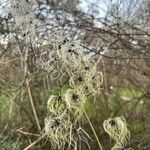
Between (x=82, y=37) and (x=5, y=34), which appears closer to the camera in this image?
(x=5, y=34)

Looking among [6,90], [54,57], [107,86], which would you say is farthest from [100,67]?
[54,57]

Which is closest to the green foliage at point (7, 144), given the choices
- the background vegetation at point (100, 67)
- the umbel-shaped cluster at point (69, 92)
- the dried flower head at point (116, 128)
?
the background vegetation at point (100, 67)

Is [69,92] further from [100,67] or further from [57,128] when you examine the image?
[100,67]

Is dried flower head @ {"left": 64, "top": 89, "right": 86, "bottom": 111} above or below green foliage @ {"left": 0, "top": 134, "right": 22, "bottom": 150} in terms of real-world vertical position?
above

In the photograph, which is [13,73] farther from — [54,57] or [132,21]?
[54,57]

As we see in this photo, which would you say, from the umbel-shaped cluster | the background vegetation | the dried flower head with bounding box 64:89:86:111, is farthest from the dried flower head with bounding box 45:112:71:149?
the background vegetation

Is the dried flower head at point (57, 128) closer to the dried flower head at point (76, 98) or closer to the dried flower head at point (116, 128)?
the dried flower head at point (76, 98)

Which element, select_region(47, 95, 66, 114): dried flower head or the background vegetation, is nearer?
select_region(47, 95, 66, 114): dried flower head

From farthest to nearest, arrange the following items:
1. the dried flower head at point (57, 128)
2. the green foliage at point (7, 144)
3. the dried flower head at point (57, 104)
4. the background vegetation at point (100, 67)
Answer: the background vegetation at point (100, 67), the green foliage at point (7, 144), the dried flower head at point (57, 104), the dried flower head at point (57, 128)

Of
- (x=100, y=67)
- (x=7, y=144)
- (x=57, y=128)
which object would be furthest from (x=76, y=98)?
(x=100, y=67)

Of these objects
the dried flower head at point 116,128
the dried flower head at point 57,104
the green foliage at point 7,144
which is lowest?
the green foliage at point 7,144

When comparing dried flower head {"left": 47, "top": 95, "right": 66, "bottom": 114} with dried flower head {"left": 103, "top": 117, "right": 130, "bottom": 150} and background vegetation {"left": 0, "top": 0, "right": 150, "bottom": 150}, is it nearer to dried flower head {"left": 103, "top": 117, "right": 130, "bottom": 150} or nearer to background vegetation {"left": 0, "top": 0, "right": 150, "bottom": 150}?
dried flower head {"left": 103, "top": 117, "right": 130, "bottom": 150}
